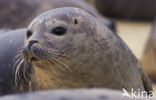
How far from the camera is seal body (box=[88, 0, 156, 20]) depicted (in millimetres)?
12555

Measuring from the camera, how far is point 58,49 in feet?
10.1

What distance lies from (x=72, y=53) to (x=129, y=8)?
981cm

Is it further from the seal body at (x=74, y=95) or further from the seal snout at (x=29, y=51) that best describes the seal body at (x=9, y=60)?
the seal body at (x=74, y=95)

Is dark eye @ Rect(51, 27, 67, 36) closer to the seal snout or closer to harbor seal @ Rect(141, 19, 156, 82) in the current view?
the seal snout

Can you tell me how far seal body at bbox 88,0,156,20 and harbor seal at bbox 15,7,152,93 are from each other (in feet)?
30.8

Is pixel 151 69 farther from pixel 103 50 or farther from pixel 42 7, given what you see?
pixel 103 50

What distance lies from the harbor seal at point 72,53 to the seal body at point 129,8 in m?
9.39

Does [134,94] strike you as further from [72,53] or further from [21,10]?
[21,10]

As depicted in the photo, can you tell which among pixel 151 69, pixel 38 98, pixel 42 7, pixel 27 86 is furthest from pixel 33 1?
pixel 38 98

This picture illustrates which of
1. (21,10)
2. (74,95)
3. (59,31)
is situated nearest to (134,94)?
(74,95)

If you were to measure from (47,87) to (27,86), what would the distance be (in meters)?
0.29

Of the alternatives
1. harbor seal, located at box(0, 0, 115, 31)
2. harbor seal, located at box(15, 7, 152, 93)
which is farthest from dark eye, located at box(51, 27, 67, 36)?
harbor seal, located at box(0, 0, 115, 31)

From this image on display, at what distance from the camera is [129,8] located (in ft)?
41.8

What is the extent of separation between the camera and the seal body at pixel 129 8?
1255 centimetres
